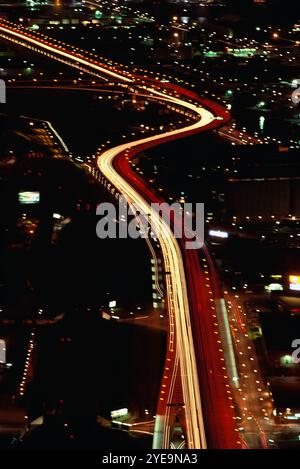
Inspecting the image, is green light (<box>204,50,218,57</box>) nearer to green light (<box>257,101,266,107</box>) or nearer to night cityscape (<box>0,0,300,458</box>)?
night cityscape (<box>0,0,300,458</box>)

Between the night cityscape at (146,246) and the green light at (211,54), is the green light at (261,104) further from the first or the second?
the green light at (211,54)

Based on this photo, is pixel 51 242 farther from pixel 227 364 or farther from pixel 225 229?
pixel 227 364

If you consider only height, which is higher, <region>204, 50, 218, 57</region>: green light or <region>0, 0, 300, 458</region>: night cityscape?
<region>204, 50, 218, 57</region>: green light

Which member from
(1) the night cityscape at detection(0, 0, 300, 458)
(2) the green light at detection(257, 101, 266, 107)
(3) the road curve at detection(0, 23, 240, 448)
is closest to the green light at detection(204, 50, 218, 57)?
(1) the night cityscape at detection(0, 0, 300, 458)

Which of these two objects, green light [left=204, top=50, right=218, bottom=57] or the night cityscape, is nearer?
the night cityscape

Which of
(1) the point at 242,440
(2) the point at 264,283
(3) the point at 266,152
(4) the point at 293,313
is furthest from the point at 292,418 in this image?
(3) the point at 266,152

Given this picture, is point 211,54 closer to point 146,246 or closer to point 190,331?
point 146,246

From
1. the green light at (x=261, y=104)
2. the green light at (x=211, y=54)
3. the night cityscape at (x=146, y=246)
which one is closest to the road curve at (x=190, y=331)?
the night cityscape at (x=146, y=246)

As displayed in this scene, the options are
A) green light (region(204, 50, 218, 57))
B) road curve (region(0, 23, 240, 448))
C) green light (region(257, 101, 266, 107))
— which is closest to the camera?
road curve (region(0, 23, 240, 448))

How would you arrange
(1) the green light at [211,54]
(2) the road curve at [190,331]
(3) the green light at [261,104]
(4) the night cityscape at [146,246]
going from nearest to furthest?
(2) the road curve at [190,331] → (4) the night cityscape at [146,246] → (3) the green light at [261,104] → (1) the green light at [211,54]
